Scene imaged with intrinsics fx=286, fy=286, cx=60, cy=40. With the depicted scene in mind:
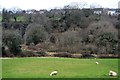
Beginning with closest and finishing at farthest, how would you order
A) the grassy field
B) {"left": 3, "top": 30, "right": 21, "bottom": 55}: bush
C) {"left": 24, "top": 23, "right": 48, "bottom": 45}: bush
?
the grassy field
{"left": 3, "top": 30, "right": 21, "bottom": 55}: bush
{"left": 24, "top": 23, "right": 48, "bottom": 45}: bush

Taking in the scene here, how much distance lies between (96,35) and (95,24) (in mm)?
1179

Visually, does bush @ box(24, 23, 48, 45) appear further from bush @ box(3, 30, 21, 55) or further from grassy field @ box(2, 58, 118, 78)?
grassy field @ box(2, 58, 118, 78)

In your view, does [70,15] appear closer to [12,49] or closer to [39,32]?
[39,32]

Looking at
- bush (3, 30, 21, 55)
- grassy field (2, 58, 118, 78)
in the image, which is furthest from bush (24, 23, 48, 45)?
grassy field (2, 58, 118, 78)

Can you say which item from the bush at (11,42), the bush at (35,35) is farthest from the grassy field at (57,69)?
the bush at (35,35)

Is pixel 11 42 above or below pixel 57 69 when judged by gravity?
above

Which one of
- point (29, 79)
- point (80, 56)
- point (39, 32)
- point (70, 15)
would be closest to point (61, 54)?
Result: point (80, 56)

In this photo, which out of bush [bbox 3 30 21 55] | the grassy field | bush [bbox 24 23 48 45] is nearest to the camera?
the grassy field

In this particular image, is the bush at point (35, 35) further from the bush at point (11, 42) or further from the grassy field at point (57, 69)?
the grassy field at point (57, 69)

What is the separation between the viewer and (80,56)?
1706cm

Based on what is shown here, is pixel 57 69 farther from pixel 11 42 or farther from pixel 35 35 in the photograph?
pixel 35 35

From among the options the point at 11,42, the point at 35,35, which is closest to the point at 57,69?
the point at 11,42

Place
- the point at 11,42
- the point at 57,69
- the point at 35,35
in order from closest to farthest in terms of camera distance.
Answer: the point at 57,69 → the point at 11,42 → the point at 35,35

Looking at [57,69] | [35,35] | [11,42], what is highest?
[35,35]
